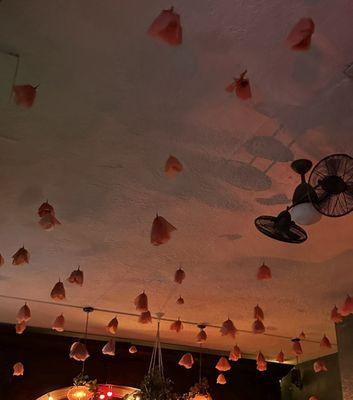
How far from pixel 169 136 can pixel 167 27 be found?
Result: 834 millimetres

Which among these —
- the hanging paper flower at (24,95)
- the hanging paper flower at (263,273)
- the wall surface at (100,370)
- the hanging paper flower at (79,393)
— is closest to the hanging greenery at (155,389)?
the hanging paper flower at (79,393)

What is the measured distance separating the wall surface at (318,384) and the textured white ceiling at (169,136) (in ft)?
9.49

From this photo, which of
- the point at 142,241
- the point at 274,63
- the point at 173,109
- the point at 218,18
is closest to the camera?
the point at 218,18

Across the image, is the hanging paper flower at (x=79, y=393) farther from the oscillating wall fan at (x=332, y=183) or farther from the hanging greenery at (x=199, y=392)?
the oscillating wall fan at (x=332, y=183)

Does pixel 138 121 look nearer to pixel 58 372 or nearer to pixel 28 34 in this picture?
pixel 28 34

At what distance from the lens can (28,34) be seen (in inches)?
78.0

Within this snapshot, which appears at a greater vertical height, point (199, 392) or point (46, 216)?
point (46, 216)

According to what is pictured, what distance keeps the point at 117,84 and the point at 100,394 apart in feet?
16.4

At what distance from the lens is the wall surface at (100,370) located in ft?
20.2

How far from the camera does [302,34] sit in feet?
5.79

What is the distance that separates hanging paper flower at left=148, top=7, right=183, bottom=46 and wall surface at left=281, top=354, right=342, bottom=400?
6.08 m

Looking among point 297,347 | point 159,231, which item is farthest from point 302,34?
point 297,347

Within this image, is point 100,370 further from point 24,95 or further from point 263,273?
point 24,95

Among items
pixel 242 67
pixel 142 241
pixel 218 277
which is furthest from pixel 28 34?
pixel 218 277
